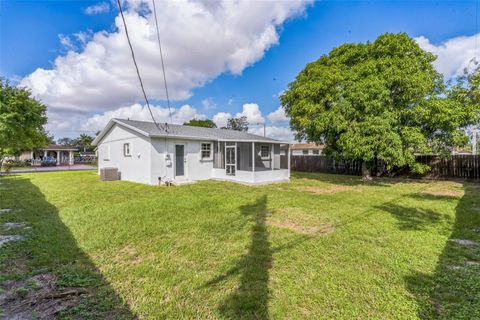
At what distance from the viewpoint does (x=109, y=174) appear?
13453 mm

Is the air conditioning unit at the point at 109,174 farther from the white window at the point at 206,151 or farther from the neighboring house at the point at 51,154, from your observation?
the neighboring house at the point at 51,154

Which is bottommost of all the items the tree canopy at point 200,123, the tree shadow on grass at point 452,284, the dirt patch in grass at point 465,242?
the tree shadow on grass at point 452,284

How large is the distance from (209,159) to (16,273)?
1103 centimetres

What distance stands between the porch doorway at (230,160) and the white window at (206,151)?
44.4 inches

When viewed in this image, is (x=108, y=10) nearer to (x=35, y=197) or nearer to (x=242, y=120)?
(x=35, y=197)

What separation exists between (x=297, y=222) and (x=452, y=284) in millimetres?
2948

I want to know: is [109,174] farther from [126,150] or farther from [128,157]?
[126,150]

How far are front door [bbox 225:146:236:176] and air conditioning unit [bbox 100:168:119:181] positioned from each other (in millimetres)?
6553

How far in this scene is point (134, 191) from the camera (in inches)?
386

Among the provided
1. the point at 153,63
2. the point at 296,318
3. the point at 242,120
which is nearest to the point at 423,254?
the point at 296,318

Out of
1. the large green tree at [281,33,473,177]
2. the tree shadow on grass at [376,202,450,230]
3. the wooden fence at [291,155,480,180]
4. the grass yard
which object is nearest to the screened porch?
the large green tree at [281,33,473,177]

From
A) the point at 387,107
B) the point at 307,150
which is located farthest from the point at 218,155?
the point at 307,150

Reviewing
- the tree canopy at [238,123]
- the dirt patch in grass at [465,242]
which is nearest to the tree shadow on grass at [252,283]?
the dirt patch in grass at [465,242]

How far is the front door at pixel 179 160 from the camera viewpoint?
12789mm
